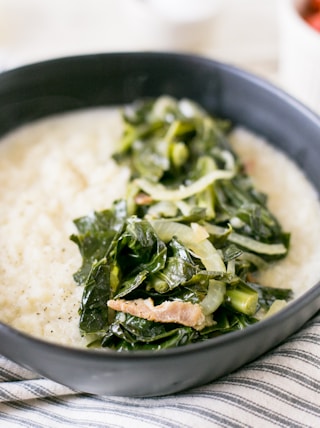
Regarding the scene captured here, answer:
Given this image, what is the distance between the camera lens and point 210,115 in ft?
13.4

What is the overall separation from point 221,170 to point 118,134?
718 mm

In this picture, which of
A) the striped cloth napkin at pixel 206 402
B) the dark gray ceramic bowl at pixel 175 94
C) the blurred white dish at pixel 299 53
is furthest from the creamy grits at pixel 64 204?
the blurred white dish at pixel 299 53

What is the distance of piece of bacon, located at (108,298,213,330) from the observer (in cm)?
261

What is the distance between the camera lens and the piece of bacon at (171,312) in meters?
2.61

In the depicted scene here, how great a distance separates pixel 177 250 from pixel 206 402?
0.65 meters

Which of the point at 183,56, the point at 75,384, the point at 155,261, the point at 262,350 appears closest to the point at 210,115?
the point at 183,56

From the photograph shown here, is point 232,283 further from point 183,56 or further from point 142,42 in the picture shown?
point 142,42

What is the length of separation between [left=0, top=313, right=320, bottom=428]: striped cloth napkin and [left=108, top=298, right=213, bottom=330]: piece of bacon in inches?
11.3

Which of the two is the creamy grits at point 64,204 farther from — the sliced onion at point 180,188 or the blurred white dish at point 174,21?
the blurred white dish at point 174,21

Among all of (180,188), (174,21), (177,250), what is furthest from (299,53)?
(177,250)

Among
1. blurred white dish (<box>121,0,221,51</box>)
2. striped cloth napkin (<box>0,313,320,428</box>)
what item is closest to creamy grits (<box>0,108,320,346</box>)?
striped cloth napkin (<box>0,313,320,428</box>)

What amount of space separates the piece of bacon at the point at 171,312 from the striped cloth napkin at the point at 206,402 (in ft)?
0.95

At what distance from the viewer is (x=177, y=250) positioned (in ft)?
9.32

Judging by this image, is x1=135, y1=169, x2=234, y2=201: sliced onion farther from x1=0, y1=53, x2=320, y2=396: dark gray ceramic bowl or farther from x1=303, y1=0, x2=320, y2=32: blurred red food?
x1=303, y1=0, x2=320, y2=32: blurred red food
